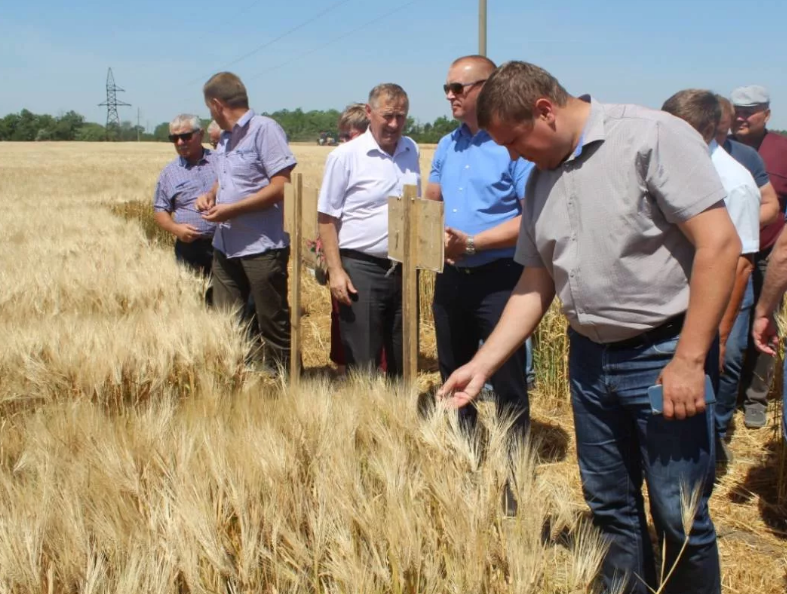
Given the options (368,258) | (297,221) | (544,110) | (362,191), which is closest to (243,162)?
(297,221)

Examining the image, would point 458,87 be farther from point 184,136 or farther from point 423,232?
point 184,136

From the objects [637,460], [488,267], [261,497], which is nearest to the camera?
[261,497]

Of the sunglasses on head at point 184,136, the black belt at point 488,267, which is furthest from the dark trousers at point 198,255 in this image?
the black belt at point 488,267

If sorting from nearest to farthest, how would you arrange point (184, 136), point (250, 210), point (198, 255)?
point (250, 210) → point (184, 136) → point (198, 255)

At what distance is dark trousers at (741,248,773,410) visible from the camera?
4598 millimetres

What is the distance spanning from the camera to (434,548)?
5.52ft

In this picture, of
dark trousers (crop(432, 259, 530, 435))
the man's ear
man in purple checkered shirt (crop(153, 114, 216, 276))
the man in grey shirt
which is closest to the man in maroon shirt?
dark trousers (crop(432, 259, 530, 435))

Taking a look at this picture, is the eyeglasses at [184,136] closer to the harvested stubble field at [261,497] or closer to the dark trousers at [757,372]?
the harvested stubble field at [261,497]

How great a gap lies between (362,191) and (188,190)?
226cm

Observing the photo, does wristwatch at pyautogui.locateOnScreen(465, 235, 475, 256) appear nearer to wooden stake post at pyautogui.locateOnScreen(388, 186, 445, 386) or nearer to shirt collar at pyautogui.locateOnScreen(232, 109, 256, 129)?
wooden stake post at pyautogui.locateOnScreen(388, 186, 445, 386)

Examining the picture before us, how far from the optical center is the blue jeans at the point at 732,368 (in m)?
4.29

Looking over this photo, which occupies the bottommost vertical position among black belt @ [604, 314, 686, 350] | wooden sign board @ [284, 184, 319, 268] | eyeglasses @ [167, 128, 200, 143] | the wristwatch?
black belt @ [604, 314, 686, 350]

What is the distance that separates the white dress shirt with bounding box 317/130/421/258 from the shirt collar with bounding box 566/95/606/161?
1.94 m

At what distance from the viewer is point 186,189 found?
5848 mm
